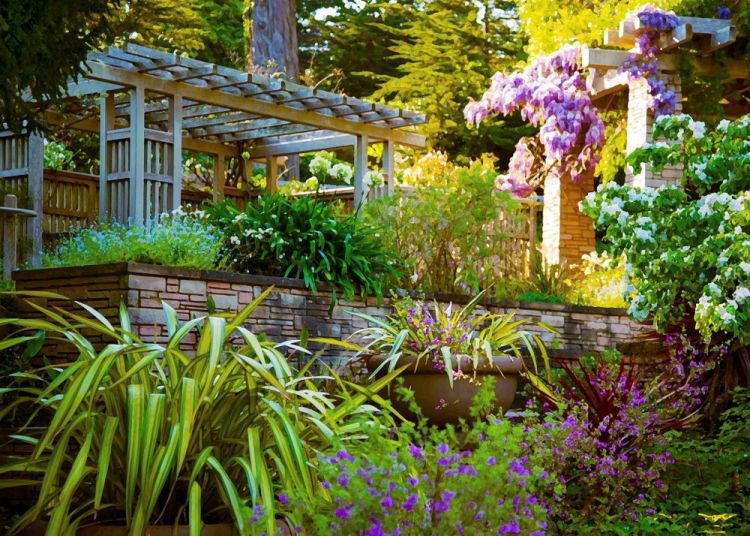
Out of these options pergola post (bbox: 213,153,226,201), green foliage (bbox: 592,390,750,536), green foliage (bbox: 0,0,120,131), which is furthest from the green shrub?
pergola post (bbox: 213,153,226,201)

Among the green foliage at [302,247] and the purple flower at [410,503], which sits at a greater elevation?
the green foliage at [302,247]

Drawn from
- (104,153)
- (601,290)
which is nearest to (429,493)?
(601,290)

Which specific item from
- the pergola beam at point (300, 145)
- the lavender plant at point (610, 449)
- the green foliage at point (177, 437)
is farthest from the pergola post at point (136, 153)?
the green foliage at point (177, 437)

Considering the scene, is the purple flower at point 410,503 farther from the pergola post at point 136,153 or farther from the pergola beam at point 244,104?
the pergola post at point 136,153

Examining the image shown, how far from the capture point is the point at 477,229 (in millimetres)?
8453

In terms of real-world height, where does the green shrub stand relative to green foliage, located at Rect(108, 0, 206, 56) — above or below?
below

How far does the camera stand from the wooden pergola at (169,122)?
30.6ft

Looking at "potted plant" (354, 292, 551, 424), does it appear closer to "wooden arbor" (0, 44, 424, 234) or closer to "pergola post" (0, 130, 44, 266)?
"wooden arbor" (0, 44, 424, 234)

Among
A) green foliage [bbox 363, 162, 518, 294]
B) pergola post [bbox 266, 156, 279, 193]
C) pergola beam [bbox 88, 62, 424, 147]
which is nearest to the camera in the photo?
green foliage [bbox 363, 162, 518, 294]

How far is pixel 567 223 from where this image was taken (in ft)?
44.1

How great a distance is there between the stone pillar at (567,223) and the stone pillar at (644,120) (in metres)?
1.54

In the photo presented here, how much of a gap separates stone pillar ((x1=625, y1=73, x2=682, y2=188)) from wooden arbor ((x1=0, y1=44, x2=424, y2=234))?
2.26 meters

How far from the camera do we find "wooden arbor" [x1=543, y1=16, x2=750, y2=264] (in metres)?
11.4

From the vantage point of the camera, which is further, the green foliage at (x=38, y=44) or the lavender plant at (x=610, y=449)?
the green foliage at (x=38, y=44)
